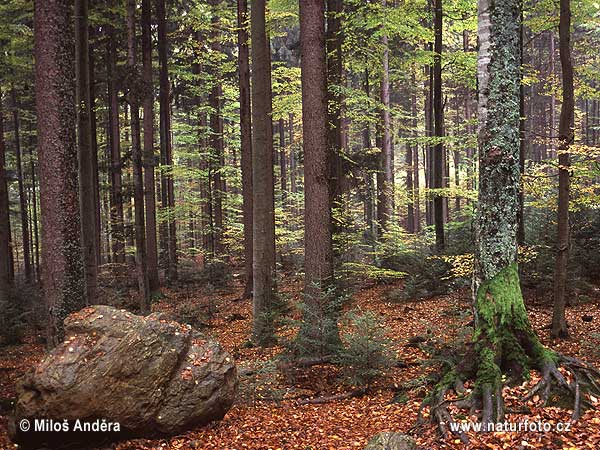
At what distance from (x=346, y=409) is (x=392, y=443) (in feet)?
7.32

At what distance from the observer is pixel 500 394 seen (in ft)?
16.8

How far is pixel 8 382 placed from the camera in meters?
8.38

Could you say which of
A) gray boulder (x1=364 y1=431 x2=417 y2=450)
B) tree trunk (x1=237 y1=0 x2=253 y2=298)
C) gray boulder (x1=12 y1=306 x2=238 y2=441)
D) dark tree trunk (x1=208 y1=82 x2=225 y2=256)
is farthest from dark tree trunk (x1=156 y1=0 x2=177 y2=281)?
gray boulder (x1=364 y1=431 x2=417 y2=450)

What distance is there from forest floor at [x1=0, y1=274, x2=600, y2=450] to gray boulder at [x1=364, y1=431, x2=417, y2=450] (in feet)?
1.02

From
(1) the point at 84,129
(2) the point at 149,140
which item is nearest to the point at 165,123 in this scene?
(2) the point at 149,140

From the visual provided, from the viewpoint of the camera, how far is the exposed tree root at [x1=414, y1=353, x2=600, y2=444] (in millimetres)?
4934

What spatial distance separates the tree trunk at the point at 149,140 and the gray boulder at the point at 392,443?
11.9 m

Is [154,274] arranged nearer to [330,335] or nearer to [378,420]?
[330,335]

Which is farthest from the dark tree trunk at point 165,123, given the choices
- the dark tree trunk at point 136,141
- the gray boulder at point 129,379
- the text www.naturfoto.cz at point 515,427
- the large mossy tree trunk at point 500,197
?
the text www.naturfoto.cz at point 515,427

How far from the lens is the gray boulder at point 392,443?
4.57 metres

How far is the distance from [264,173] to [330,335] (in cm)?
461

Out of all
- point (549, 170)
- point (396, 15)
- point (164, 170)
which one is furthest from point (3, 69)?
point (549, 170)

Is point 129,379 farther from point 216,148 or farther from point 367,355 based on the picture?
point 216,148

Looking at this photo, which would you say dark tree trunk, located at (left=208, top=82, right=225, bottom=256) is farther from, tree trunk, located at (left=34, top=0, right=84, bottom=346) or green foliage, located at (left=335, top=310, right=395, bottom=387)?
green foliage, located at (left=335, top=310, right=395, bottom=387)
